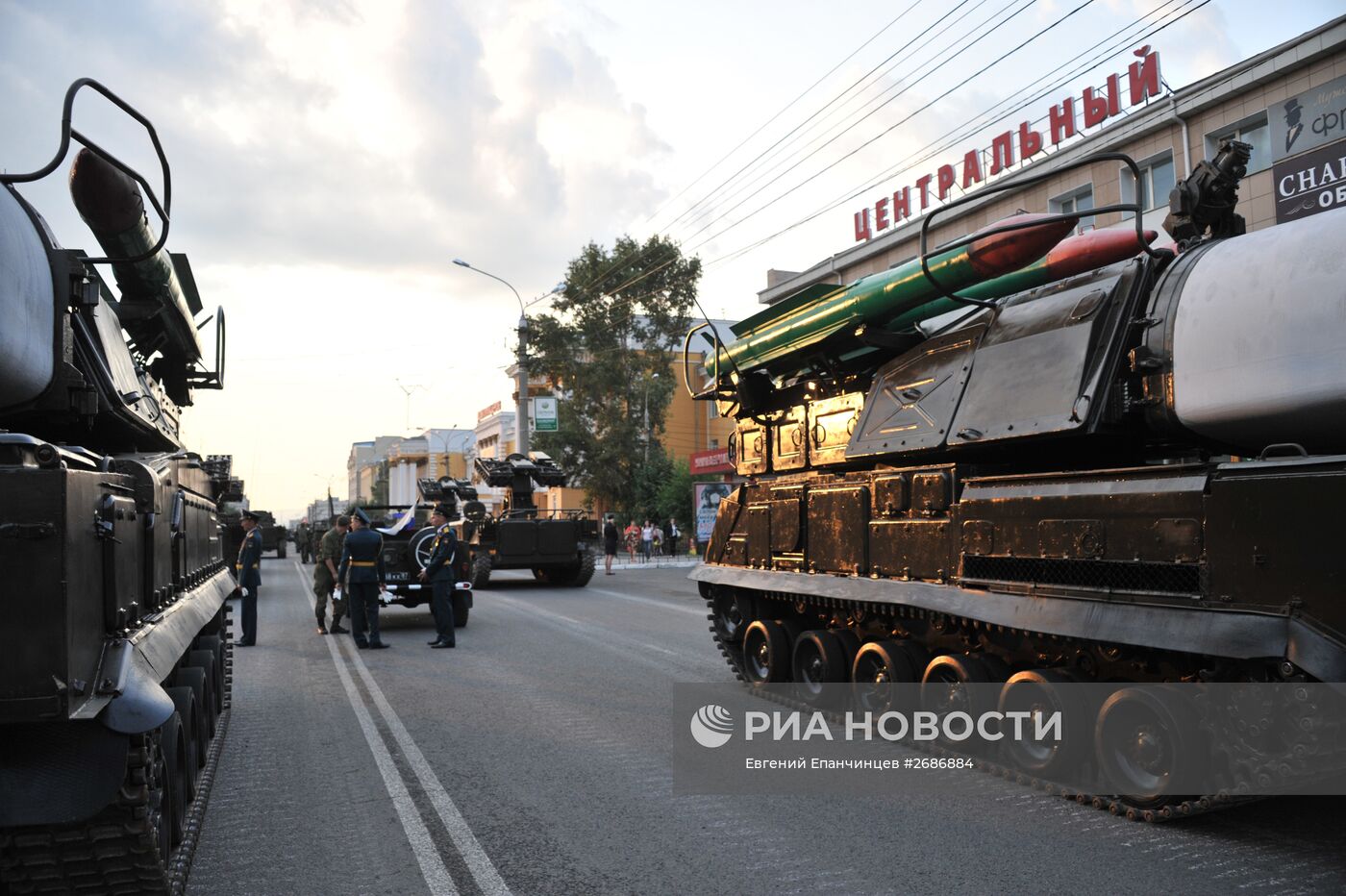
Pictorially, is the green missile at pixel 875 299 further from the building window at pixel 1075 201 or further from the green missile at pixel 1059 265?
the building window at pixel 1075 201

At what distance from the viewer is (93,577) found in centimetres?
335

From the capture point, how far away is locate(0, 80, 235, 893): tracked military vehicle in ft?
9.97

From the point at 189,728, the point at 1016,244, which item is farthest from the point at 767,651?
the point at 189,728

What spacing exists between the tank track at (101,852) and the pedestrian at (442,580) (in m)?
8.77

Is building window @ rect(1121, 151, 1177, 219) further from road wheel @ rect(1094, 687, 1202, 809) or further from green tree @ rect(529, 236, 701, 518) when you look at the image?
green tree @ rect(529, 236, 701, 518)

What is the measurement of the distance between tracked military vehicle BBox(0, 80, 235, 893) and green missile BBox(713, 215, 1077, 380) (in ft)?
14.7

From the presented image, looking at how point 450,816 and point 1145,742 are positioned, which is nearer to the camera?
point 1145,742

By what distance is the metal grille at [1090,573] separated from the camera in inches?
187

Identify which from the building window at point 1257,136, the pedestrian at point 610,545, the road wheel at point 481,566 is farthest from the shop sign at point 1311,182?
the pedestrian at point 610,545

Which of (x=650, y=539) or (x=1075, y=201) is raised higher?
(x=1075, y=201)

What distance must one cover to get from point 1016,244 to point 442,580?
827 cm

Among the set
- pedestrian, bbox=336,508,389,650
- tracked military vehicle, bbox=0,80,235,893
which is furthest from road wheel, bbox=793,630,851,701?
pedestrian, bbox=336,508,389,650

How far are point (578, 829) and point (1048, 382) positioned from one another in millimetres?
3529

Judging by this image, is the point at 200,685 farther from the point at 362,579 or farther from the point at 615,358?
the point at 615,358
